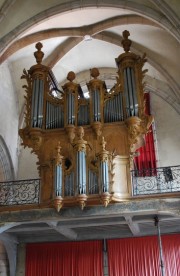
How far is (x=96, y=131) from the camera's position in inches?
436

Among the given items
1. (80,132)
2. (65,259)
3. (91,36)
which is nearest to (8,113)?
(91,36)

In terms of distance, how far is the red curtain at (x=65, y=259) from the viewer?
45.6 ft

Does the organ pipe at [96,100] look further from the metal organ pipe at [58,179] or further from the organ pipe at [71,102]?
the metal organ pipe at [58,179]

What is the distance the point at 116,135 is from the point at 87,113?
1.20m

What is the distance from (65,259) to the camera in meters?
14.2

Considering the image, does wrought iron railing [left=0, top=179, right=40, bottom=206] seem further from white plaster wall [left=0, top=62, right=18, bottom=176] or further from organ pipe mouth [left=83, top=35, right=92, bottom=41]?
organ pipe mouth [left=83, top=35, right=92, bottom=41]

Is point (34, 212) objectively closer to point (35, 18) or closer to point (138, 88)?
point (138, 88)

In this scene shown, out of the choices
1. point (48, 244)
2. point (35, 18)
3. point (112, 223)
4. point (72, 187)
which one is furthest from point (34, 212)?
point (35, 18)

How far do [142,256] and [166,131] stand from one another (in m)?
4.93

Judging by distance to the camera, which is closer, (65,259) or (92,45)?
(65,259)

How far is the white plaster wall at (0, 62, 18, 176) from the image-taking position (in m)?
14.4

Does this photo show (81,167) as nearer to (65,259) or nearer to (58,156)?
(58,156)

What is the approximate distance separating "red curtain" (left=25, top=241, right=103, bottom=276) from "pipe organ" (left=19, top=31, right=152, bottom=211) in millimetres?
4368

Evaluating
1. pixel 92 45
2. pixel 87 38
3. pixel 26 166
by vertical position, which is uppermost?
pixel 92 45
